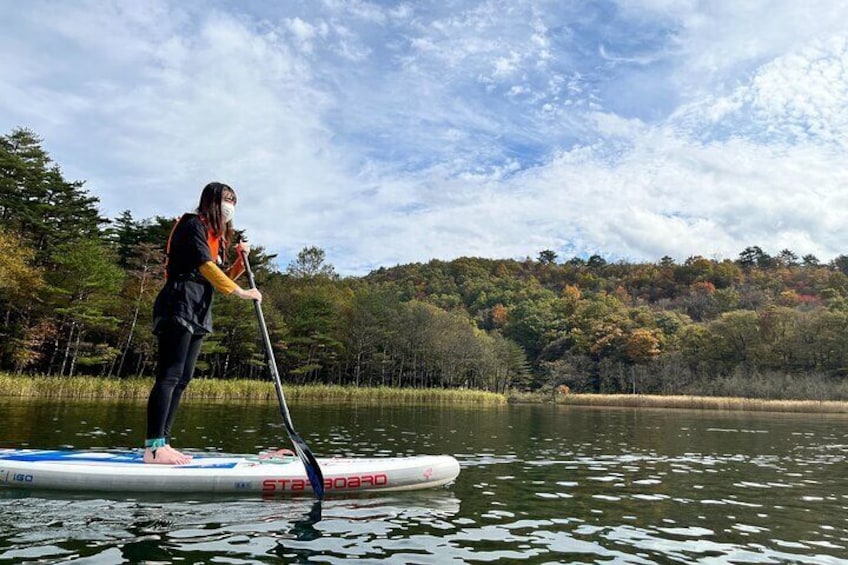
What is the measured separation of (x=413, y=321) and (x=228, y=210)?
53.3 m

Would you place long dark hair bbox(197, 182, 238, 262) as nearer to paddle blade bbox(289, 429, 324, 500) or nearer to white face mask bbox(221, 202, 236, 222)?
white face mask bbox(221, 202, 236, 222)

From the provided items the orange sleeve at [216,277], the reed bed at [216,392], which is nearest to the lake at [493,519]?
the orange sleeve at [216,277]

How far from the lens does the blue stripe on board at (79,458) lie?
642 cm

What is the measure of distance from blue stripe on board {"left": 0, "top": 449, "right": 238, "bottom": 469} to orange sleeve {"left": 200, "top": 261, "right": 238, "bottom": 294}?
1916mm

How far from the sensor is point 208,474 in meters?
6.22

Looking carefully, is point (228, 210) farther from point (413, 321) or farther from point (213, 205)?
point (413, 321)

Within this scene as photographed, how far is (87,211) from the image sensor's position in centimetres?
4334

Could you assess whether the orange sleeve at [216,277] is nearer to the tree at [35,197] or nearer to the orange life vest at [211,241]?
the orange life vest at [211,241]

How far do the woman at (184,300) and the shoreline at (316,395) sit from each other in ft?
75.1

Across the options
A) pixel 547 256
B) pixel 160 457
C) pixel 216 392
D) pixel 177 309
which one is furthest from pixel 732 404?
pixel 547 256

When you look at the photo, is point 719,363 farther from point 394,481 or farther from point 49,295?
point 394,481

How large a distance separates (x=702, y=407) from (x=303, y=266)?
50.3 m

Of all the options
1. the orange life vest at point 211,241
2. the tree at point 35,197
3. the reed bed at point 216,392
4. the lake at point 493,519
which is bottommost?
the lake at point 493,519

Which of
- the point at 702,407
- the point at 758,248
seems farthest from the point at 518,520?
the point at 758,248
